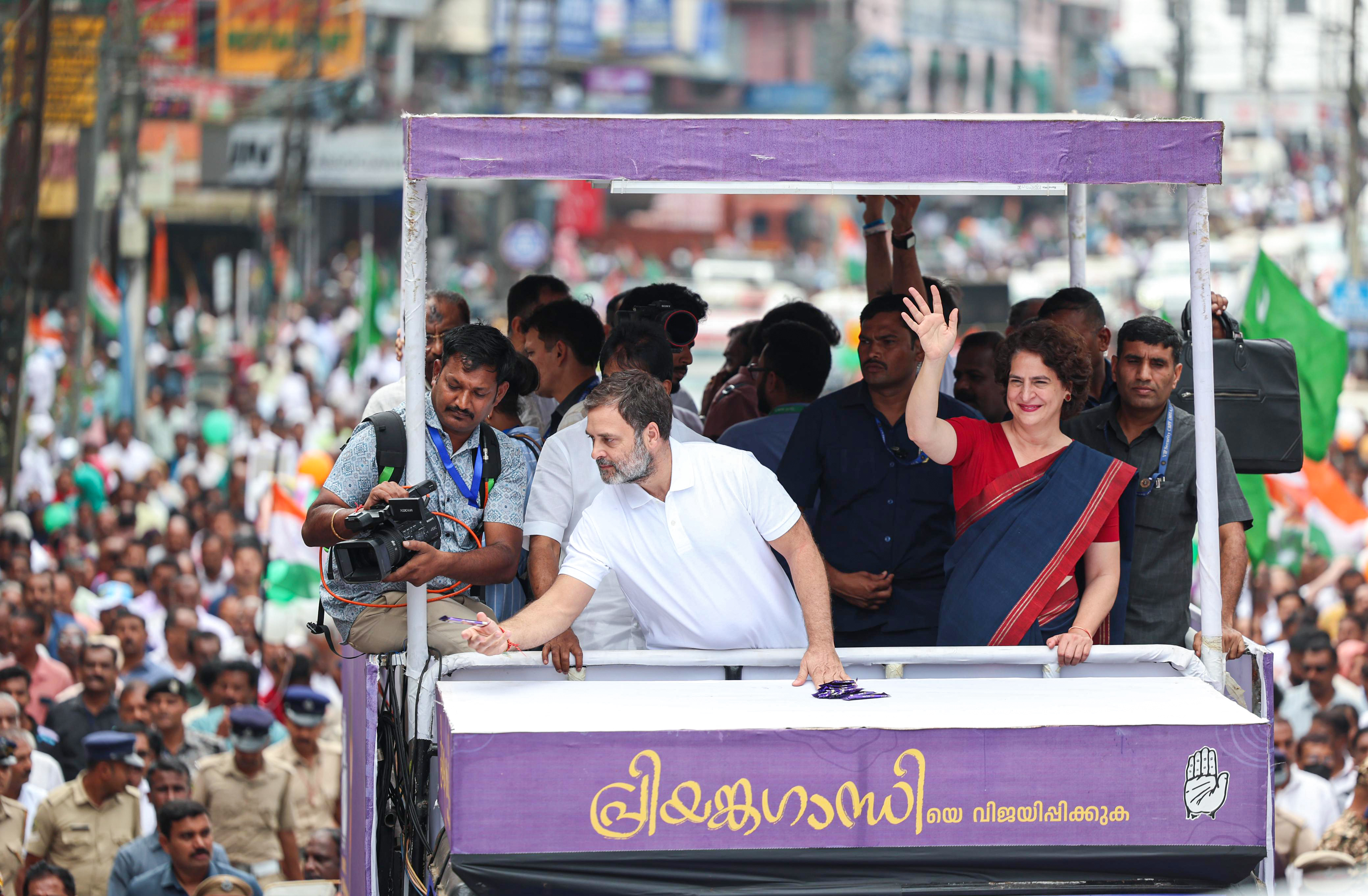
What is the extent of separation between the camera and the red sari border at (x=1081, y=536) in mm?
4602

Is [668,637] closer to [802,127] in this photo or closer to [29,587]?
[802,127]

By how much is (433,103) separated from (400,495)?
46.2 meters

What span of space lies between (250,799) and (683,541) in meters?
5.34

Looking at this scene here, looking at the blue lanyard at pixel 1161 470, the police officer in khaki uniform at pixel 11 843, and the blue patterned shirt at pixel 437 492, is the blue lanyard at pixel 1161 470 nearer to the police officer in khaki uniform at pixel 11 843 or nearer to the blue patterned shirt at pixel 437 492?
the blue patterned shirt at pixel 437 492

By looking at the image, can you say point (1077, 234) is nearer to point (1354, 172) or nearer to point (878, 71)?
point (1354, 172)

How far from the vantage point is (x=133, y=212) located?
22.6m

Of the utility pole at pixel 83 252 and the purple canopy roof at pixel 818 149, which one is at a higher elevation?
the utility pole at pixel 83 252

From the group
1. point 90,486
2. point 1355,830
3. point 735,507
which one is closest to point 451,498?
point 735,507

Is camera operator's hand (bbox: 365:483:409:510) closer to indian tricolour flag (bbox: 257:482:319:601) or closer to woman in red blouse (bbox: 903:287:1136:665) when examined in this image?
woman in red blouse (bbox: 903:287:1136:665)

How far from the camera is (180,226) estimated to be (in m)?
40.0

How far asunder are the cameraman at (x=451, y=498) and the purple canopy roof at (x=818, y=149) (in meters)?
0.75

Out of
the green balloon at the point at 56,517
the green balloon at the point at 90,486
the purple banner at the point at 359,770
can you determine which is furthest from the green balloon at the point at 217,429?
the purple banner at the point at 359,770

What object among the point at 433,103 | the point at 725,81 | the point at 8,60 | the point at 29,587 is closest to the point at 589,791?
the point at 29,587

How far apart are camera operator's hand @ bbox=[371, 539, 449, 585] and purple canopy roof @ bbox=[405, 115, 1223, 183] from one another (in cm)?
96
